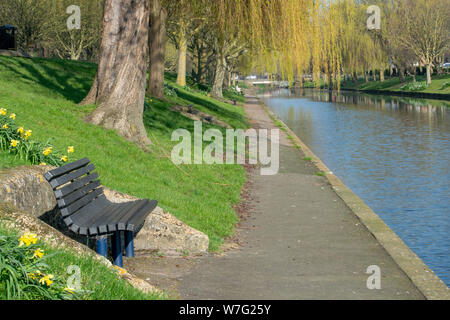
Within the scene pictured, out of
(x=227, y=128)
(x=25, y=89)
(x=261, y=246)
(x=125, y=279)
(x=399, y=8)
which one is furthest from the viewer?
(x=399, y=8)

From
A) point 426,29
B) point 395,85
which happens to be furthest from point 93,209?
point 395,85

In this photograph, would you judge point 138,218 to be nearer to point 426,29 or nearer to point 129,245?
point 129,245

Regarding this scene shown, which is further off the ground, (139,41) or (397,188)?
(139,41)

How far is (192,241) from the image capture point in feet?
29.4

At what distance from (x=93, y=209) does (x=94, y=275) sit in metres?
1.85

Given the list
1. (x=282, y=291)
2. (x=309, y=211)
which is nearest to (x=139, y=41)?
(x=309, y=211)

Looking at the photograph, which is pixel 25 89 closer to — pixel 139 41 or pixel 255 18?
pixel 139 41

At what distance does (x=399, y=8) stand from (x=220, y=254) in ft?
268

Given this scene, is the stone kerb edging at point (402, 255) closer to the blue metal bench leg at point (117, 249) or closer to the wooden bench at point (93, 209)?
the wooden bench at point (93, 209)

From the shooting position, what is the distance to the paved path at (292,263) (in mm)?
7332

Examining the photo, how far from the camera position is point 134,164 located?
13805 mm

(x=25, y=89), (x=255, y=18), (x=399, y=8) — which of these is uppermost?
(x=399, y=8)

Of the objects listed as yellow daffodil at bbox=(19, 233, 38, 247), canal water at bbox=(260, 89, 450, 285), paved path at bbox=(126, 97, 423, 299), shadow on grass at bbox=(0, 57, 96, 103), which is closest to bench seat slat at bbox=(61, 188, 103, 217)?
paved path at bbox=(126, 97, 423, 299)

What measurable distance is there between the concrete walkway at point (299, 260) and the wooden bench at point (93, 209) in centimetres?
87
